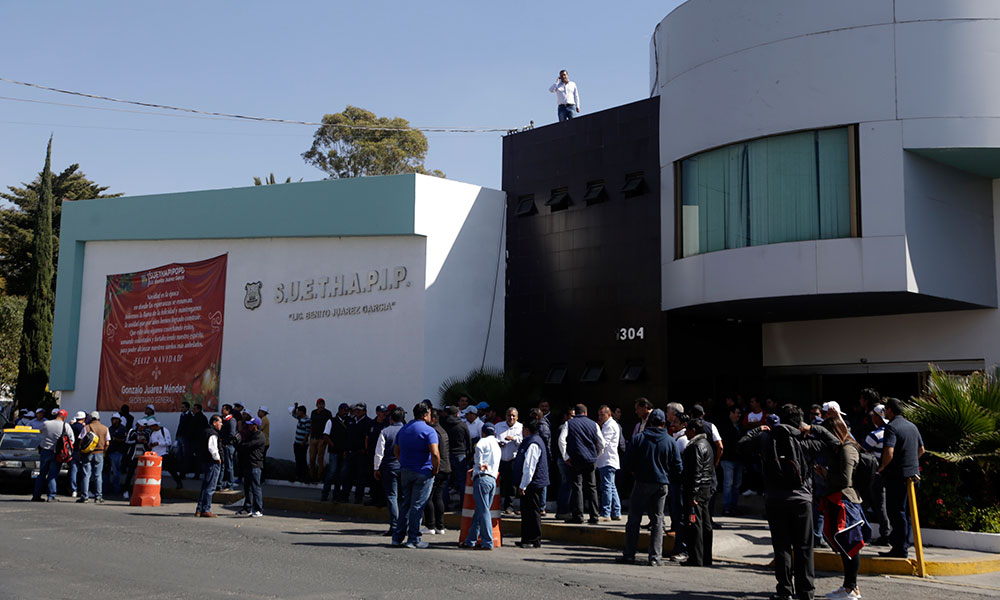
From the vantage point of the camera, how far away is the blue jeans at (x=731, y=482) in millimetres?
15172

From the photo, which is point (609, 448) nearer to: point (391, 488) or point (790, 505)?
point (391, 488)

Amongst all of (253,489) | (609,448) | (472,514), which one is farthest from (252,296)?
(472,514)

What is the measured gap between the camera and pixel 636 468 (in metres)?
11.6

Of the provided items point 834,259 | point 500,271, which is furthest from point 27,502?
point 834,259

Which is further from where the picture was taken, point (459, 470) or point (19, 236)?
point (19, 236)

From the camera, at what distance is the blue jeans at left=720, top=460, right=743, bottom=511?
49.8 ft

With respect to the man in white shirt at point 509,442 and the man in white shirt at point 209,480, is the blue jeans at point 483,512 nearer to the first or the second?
the man in white shirt at point 509,442

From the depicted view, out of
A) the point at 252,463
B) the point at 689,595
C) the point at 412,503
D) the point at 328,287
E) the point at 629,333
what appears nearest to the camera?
the point at 689,595

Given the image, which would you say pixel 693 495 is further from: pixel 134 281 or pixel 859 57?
pixel 134 281

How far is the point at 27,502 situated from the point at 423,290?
8.48 meters

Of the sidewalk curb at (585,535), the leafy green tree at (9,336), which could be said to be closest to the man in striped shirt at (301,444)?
the sidewalk curb at (585,535)

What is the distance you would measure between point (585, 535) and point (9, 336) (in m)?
36.9

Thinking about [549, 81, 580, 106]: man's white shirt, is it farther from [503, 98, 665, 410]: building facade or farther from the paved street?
the paved street

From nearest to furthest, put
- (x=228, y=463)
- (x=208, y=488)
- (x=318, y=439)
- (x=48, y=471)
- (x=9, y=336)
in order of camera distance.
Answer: (x=208, y=488), (x=48, y=471), (x=228, y=463), (x=318, y=439), (x=9, y=336)
